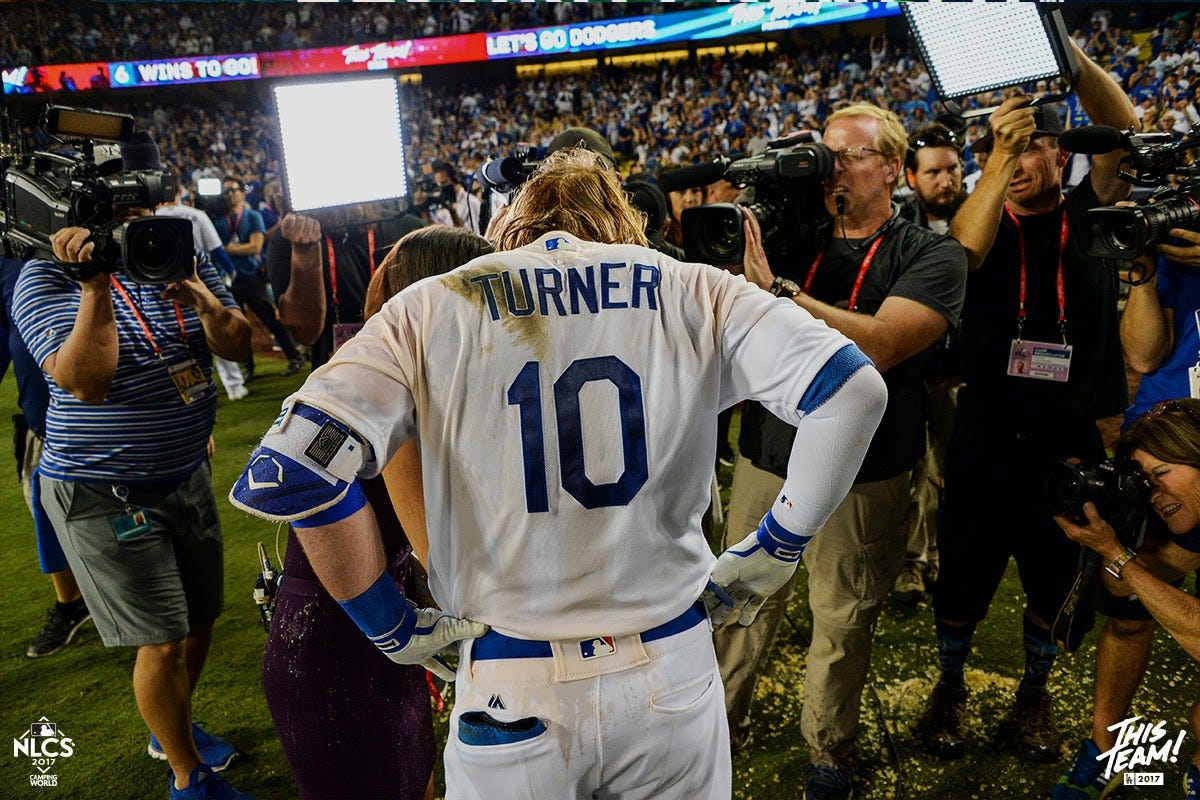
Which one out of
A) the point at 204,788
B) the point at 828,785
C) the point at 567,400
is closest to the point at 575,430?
the point at 567,400

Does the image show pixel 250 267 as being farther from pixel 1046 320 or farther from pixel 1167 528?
pixel 1167 528

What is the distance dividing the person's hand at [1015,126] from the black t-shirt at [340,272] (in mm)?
2426

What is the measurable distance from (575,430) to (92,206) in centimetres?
171

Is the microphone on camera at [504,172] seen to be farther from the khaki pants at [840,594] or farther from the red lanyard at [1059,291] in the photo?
the red lanyard at [1059,291]

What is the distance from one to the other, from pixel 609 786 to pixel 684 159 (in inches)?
538

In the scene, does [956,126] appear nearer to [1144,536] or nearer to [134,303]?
[1144,536]

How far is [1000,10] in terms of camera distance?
2297 millimetres

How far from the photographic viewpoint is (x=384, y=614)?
1.31 meters

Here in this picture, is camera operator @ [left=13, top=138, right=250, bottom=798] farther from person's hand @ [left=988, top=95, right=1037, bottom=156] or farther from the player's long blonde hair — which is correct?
person's hand @ [left=988, top=95, right=1037, bottom=156]

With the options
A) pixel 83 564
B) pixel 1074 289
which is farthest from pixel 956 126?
pixel 83 564

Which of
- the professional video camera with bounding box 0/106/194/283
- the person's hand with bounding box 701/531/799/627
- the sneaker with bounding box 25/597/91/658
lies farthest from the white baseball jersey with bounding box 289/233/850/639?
the sneaker with bounding box 25/597/91/658

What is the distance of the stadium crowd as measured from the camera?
2.33 m

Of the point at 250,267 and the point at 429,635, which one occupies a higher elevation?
the point at 429,635

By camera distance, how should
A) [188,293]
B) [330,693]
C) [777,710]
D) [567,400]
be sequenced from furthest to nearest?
[777,710]
[188,293]
[330,693]
[567,400]
